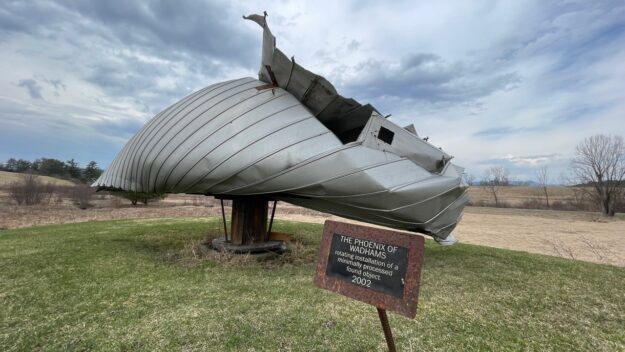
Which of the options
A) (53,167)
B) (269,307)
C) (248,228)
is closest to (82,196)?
(248,228)

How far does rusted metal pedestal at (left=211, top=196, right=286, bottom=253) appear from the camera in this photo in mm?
8664

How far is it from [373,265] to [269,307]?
9.19 feet

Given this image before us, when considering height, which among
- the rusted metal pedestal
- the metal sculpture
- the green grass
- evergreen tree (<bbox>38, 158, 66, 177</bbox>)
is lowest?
the green grass

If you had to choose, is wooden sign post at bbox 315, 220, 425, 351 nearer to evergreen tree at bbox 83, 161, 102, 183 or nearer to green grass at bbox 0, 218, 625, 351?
green grass at bbox 0, 218, 625, 351

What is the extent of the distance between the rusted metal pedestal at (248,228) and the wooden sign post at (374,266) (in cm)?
517

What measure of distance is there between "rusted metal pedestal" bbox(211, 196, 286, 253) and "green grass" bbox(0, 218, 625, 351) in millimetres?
613

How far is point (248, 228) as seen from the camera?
882 cm

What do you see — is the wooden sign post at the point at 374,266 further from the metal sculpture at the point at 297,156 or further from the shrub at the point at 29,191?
the shrub at the point at 29,191

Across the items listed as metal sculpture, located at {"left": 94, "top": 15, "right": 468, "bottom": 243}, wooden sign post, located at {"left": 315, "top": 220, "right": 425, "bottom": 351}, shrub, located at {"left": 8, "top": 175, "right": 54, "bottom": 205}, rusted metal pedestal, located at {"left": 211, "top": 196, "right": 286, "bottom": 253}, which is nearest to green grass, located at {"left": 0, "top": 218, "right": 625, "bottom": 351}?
rusted metal pedestal, located at {"left": 211, "top": 196, "right": 286, "bottom": 253}

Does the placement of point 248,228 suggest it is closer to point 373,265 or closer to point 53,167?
point 373,265

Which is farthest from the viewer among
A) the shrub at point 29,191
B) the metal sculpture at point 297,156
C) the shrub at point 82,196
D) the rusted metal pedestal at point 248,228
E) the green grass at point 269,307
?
the shrub at point 82,196

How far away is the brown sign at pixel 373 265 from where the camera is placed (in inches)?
122

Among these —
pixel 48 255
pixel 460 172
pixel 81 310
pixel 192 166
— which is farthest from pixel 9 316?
pixel 460 172

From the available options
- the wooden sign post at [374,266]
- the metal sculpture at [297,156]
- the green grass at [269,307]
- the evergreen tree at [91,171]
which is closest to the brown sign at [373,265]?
the wooden sign post at [374,266]
